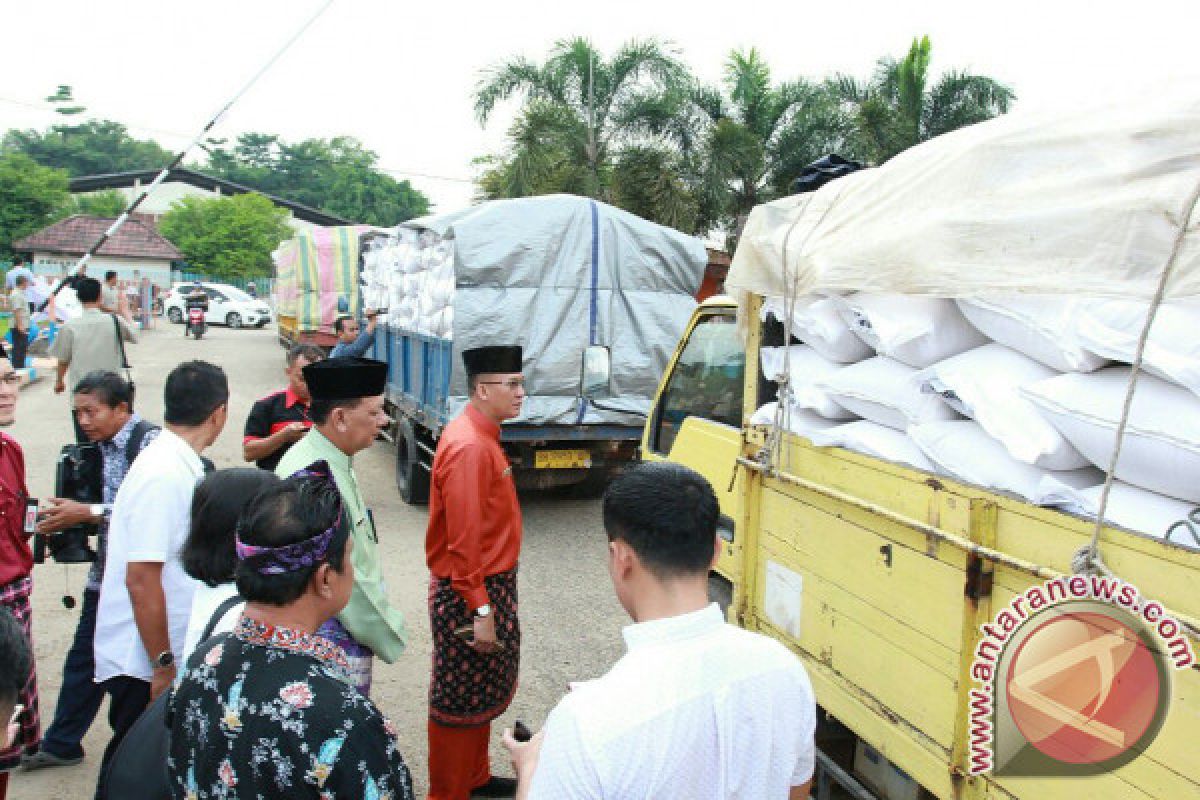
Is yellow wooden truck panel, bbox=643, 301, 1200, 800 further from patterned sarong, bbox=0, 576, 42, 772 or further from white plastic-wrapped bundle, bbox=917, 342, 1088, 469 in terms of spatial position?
patterned sarong, bbox=0, 576, 42, 772

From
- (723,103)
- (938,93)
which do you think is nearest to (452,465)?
(723,103)

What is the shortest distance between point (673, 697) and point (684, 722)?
0.04 m

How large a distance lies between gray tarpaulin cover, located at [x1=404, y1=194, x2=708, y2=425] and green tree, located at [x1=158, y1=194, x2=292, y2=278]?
114 ft

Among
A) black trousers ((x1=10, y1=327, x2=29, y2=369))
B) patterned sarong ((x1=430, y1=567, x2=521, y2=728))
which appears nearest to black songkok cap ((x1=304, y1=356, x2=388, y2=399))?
patterned sarong ((x1=430, y1=567, x2=521, y2=728))

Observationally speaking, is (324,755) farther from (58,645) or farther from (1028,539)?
(58,645)

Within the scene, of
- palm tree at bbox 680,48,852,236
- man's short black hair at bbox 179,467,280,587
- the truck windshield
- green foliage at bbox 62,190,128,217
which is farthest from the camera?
green foliage at bbox 62,190,128,217

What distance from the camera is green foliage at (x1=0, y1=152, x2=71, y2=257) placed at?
32.5 m

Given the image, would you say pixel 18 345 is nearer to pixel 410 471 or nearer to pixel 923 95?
pixel 410 471

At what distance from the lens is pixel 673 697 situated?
4.69 feet

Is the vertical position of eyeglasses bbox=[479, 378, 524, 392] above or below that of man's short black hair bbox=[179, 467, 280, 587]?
above

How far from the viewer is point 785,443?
2969 mm

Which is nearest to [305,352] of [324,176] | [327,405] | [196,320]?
[327,405]

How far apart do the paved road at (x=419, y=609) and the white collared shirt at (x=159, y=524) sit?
1291 millimetres

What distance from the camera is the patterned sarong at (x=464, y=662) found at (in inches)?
A: 128
